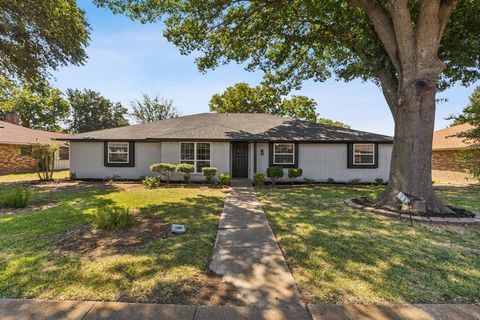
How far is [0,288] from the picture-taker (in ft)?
9.96

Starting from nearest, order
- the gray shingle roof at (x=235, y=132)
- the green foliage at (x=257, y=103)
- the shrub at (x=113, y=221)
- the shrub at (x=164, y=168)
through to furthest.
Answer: the shrub at (x=113, y=221) → the shrub at (x=164, y=168) → the gray shingle roof at (x=235, y=132) → the green foliage at (x=257, y=103)

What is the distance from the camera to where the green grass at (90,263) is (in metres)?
3.01

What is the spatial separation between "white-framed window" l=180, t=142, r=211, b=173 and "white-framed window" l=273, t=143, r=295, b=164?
370 cm

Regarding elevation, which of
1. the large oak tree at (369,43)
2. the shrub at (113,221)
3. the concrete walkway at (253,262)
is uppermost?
the large oak tree at (369,43)

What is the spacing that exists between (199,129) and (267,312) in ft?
40.7

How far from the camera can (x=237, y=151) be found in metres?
14.6

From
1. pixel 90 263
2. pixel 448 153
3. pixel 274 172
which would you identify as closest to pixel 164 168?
pixel 274 172

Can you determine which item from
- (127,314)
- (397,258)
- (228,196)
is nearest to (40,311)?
(127,314)

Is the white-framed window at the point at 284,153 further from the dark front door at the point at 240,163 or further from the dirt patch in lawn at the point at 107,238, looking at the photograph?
the dirt patch in lawn at the point at 107,238

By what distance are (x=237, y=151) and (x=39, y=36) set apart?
35.2 ft

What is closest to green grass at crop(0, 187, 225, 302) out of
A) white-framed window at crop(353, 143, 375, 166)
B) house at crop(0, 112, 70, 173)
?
white-framed window at crop(353, 143, 375, 166)

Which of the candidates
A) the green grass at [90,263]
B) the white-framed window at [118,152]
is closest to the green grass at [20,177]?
the white-framed window at [118,152]

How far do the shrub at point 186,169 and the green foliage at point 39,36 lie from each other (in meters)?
7.19

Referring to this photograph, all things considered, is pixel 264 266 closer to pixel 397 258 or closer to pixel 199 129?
pixel 397 258
